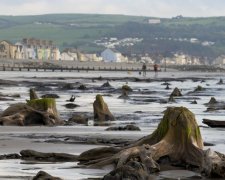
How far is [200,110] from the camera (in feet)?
121

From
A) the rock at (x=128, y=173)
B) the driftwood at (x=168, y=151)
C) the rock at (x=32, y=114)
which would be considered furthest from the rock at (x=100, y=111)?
the rock at (x=128, y=173)

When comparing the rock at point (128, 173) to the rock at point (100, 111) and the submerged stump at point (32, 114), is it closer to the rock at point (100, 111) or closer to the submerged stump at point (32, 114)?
the submerged stump at point (32, 114)

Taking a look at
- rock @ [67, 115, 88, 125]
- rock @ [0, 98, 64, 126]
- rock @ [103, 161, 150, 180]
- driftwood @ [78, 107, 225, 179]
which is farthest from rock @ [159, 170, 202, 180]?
rock @ [67, 115, 88, 125]

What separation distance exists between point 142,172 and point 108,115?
54.6 feet

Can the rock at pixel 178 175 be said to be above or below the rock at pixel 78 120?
above

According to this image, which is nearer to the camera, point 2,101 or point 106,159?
point 106,159

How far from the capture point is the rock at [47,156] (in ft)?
55.1

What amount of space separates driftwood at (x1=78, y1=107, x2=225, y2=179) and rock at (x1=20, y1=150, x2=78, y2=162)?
38cm

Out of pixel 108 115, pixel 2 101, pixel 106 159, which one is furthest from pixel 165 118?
pixel 2 101

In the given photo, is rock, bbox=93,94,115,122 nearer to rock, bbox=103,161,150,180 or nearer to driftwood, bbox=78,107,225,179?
driftwood, bbox=78,107,225,179

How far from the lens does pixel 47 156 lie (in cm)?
1683

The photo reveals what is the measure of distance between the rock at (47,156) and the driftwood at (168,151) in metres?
0.38

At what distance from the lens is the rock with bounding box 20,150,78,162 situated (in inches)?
661

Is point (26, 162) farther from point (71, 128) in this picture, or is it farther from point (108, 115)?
point (108, 115)
